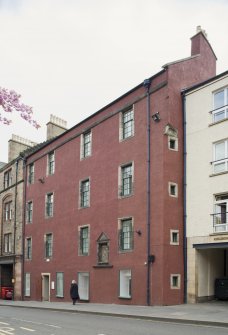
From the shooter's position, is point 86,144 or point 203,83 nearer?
point 203,83

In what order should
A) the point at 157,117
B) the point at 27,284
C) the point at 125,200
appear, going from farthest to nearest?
the point at 27,284 → the point at 125,200 → the point at 157,117

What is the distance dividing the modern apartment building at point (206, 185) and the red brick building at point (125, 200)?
608 mm

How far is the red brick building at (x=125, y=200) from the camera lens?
78.4 feet

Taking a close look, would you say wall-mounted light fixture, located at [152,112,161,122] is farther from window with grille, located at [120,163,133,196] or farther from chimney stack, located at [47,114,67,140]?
chimney stack, located at [47,114,67,140]

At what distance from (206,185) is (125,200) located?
16.2 feet

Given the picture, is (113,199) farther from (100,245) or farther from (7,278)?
(7,278)

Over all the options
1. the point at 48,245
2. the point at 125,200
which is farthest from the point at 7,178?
the point at 125,200

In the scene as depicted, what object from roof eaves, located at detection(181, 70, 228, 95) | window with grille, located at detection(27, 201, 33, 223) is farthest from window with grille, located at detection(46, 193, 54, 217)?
roof eaves, located at detection(181, 70, 228, 95)

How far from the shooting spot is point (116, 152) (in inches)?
1091

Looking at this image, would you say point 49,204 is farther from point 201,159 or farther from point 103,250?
point 201,159

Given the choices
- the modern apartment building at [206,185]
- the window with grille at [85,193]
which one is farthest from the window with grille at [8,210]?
the modern apartment building at [206,185]

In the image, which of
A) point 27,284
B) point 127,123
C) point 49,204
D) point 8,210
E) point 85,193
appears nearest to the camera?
point 127,123

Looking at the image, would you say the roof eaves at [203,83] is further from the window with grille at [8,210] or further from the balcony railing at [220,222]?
the window with grille at [8,210]

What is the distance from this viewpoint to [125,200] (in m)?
26.4
